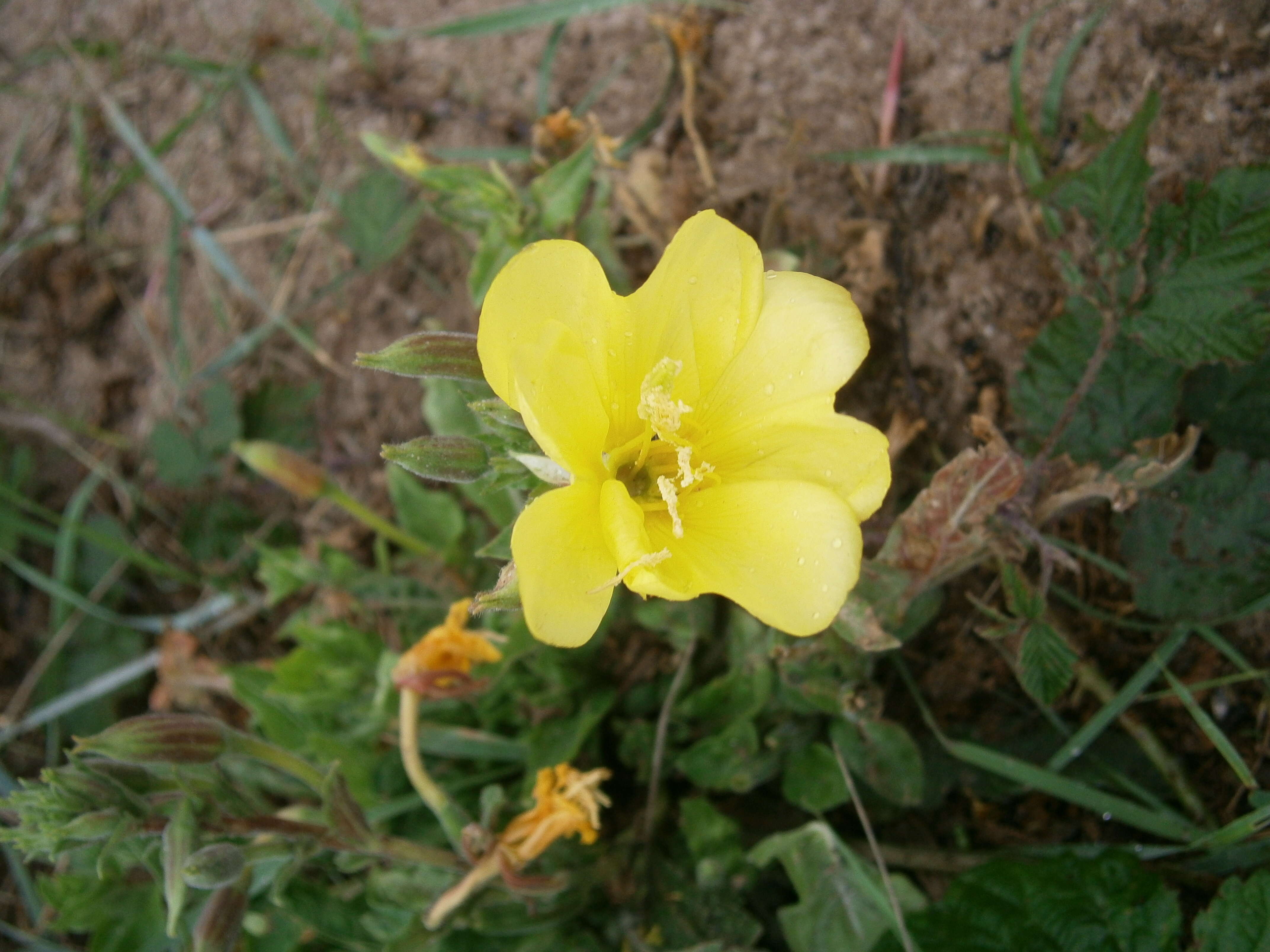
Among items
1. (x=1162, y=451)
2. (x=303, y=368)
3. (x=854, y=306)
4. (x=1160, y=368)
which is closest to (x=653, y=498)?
(x=854, y=306)

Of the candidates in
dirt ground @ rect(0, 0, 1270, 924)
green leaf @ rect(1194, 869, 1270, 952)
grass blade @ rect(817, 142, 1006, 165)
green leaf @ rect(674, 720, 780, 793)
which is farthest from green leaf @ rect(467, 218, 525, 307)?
green leaf @ rect(1194, 869, 1270, 952)

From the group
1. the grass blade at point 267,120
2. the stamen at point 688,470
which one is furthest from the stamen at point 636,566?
the grass blade at point 267,120

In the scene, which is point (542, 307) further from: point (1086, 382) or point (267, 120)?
point (267, 120)

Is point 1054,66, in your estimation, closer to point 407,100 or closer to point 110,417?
point 407,100

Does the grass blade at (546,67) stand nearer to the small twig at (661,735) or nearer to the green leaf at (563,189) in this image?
the green leaf at (563,189)

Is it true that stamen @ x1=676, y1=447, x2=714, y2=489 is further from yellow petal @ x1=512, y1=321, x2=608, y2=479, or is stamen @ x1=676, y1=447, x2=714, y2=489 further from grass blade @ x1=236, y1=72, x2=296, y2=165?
grass blade @ x1=236, y1=72, x2=296, y2=165
